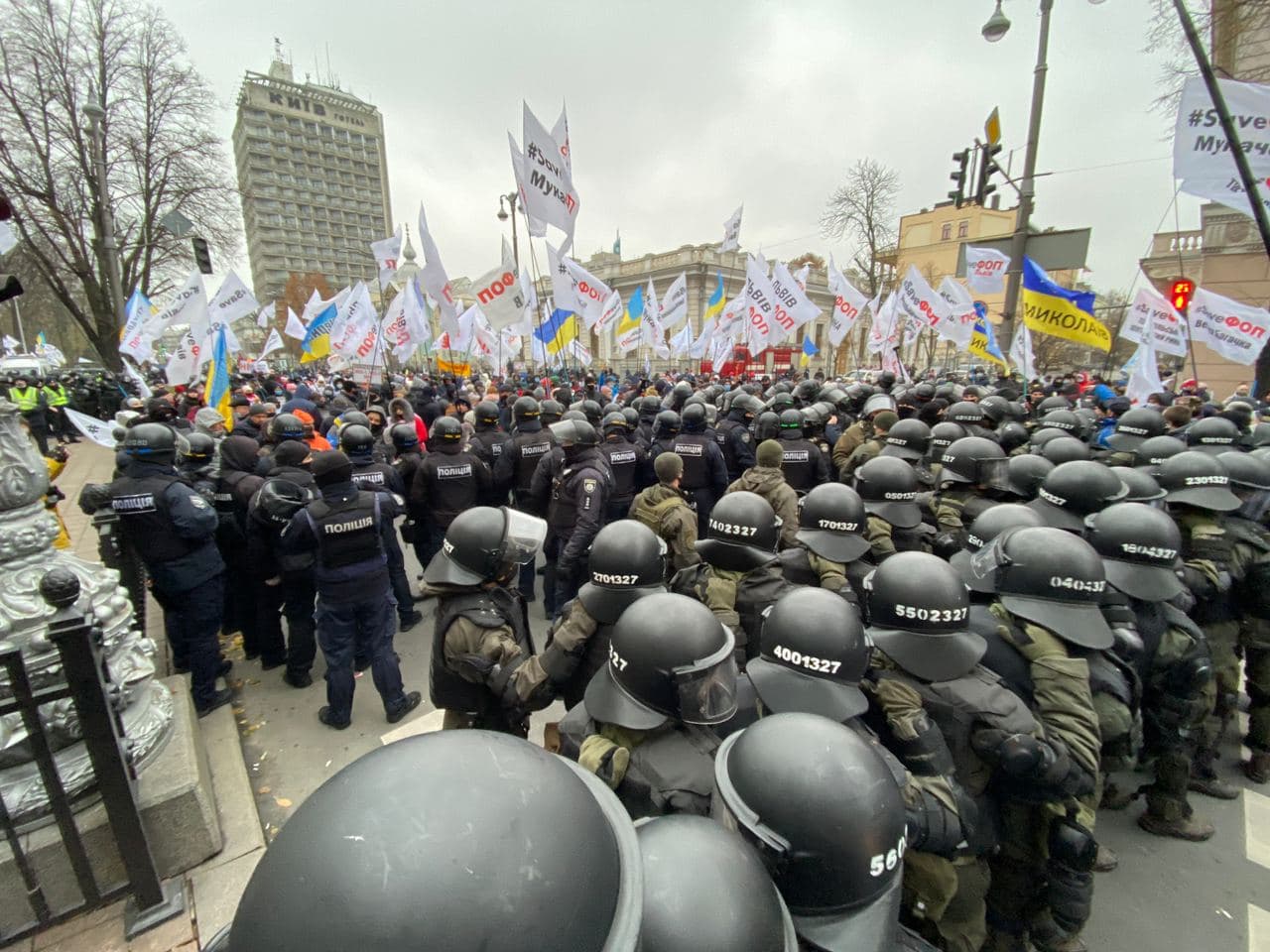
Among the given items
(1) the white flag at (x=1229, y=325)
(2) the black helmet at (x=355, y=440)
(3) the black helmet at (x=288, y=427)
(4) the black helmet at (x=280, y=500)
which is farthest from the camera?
(1) the white flag at (x=1229, y=325)

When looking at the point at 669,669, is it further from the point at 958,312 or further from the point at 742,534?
the point at 958,312

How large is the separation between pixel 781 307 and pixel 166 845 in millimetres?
12768

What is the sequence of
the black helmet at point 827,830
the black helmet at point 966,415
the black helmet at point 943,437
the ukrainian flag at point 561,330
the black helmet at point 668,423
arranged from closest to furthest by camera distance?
the black helmet at point 827,830, the black helmet at point 943,437, the black helmet at point 668,423, the black helmet at point 966,415, the ukrainian flag at point 561,330

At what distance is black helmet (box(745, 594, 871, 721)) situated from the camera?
212 centimetres

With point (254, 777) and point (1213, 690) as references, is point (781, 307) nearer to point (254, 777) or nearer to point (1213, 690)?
point (1213, 690)

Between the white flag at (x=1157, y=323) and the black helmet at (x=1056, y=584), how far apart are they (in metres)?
8.65

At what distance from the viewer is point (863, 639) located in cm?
221

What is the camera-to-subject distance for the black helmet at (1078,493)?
375 cm

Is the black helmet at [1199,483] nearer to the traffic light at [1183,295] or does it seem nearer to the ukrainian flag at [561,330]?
the traffic light at [1183,295]

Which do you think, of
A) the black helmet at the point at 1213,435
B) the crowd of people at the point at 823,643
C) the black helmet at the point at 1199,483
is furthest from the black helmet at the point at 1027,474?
the black helmet at the point at 1213,435

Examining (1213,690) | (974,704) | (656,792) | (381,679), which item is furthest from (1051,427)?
(381,679)

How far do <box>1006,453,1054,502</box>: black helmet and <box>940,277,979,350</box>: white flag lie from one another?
10.2 metres

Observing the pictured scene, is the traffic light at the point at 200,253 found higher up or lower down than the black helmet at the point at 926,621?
higher up

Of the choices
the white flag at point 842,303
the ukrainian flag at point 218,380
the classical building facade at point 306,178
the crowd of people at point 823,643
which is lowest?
the crowd of people at point 823,643
